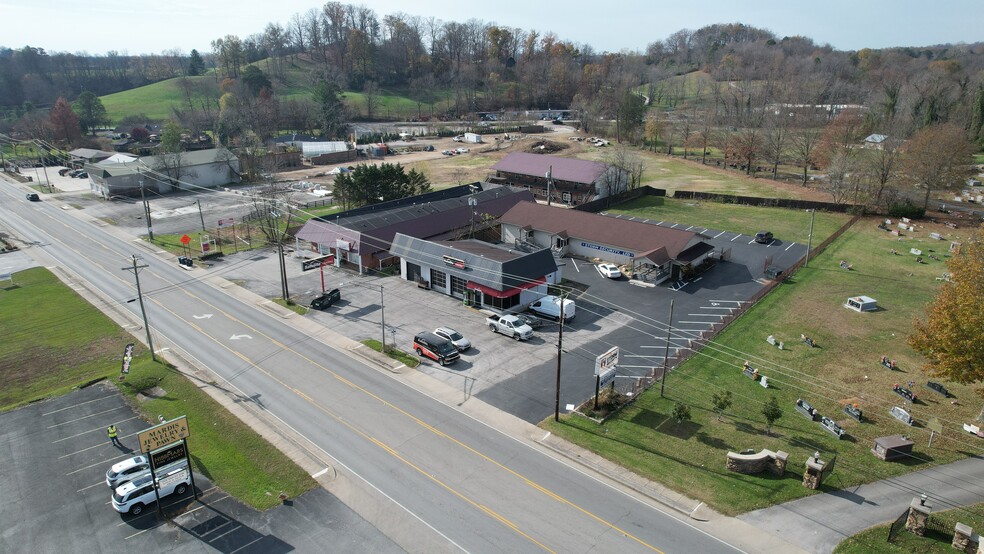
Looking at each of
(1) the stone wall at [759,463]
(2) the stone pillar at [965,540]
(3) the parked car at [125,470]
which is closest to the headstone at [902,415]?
(1) the stone wall at [759,463]

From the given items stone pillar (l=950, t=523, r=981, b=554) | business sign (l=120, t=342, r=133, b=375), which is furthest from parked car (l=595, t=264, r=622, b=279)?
business sign (l=120, t=342, r=133, b=375)

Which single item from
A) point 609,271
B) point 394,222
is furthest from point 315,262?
point 609,271

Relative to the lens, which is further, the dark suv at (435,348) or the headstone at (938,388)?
the dark suv at (435,348)

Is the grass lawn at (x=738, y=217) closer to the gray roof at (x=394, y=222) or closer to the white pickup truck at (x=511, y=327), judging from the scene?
the gray roof at (x=394, y=222)

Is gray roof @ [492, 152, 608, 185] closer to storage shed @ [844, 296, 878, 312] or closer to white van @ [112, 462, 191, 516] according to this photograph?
storage shed @ [844, 296, 878, 312]

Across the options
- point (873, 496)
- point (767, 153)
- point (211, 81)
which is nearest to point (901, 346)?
point (873, 496)

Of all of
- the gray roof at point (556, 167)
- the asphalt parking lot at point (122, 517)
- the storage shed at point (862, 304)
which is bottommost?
the asphalt parking lot at point (122, 517)
